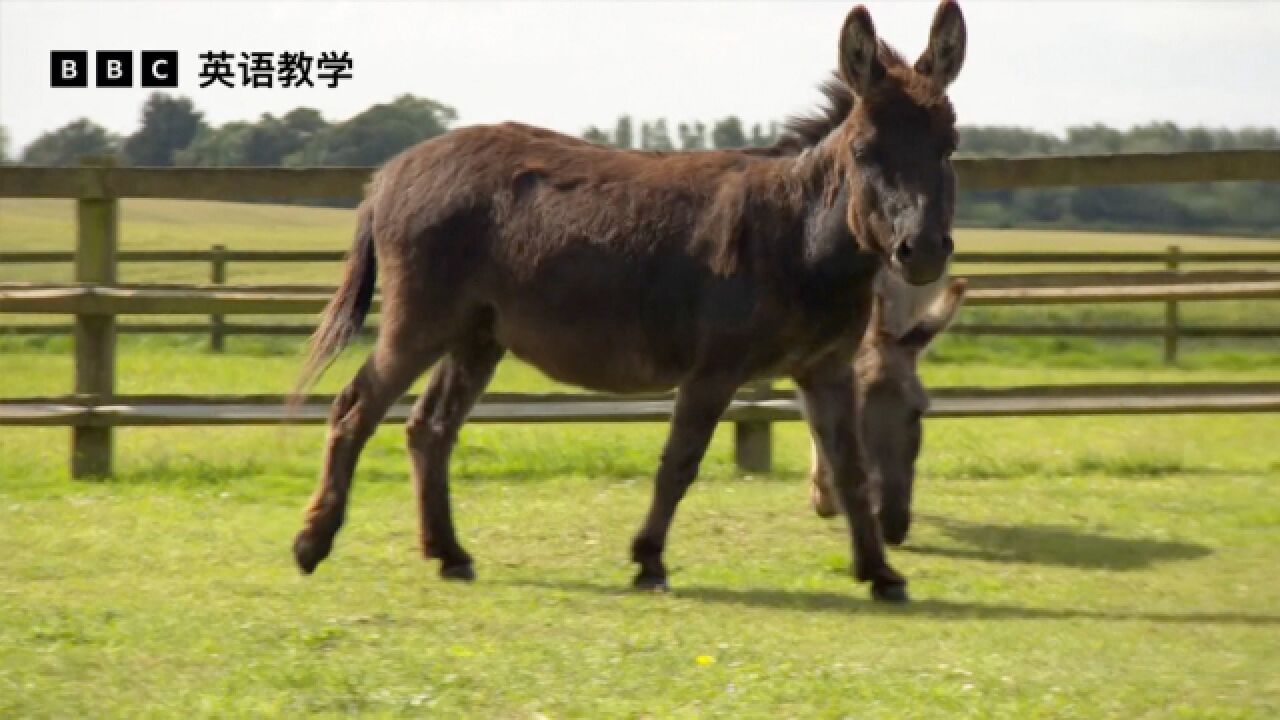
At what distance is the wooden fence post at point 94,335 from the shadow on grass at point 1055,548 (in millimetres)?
4821

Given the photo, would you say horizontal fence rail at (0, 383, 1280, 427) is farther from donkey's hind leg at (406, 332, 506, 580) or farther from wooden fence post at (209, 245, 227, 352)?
wooden fence post at (209, 245, 227, 352)

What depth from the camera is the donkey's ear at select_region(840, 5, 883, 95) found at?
6.66m

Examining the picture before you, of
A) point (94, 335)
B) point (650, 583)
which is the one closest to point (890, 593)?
point (650, 583)

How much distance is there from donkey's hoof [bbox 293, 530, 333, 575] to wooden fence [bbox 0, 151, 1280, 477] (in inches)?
120

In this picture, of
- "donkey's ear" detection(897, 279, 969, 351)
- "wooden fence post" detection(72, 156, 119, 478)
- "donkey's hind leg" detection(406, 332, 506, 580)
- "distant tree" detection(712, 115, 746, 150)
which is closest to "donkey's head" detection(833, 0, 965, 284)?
"donkey's ear" detection(897, 279, 969, 351)

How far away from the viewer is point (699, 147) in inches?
438

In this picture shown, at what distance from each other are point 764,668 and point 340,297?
3129mm

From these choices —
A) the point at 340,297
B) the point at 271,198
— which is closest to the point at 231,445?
the point at 271,198

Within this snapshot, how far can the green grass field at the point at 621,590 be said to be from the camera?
5.21m

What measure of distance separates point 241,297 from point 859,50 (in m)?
4.84

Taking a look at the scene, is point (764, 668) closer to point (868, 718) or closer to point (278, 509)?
point (868, 718)

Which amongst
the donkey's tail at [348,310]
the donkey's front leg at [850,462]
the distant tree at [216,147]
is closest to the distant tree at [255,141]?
the distant tree at [216,147]

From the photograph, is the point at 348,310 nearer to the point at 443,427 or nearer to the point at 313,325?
the point at 443,427

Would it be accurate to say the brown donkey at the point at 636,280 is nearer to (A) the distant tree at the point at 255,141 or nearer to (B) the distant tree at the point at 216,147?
(A) the distant tree at the point at 255,141
